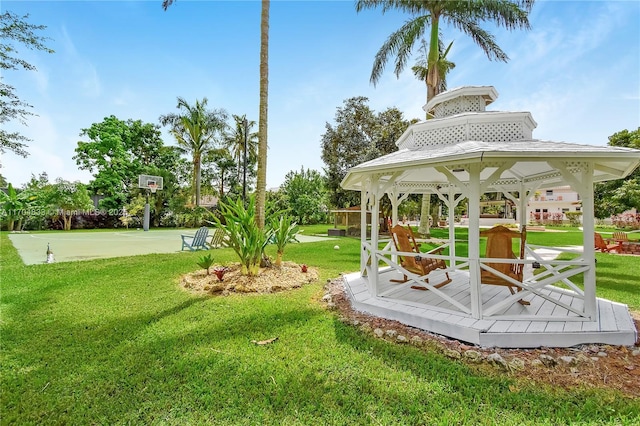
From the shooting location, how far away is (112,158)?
2806 centimetres

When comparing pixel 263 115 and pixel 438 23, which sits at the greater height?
pixel 438 23

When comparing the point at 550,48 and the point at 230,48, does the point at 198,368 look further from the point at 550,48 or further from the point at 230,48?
the point at 550,48

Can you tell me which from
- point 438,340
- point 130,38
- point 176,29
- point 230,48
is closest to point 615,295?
point 438,340

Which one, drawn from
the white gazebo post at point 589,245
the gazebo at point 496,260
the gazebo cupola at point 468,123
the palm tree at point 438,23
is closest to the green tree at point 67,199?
the palm tree at point 438,23

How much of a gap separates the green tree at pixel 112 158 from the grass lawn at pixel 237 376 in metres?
26.2

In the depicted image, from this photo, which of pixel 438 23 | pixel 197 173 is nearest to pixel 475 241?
pixel 438 23

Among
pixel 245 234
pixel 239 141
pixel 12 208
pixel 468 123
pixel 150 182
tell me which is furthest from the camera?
pixel 239 141

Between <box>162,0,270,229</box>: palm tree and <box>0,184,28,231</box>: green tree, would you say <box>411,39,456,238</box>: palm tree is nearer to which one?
<box>162,0,270,229</box>: palm tree

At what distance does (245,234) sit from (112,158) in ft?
93.3

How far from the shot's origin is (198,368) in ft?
10.6

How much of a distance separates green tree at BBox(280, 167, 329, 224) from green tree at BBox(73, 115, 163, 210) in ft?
46.4

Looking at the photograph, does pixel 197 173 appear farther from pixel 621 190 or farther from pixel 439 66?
pixel 621 190

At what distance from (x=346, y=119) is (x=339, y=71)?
563 inches

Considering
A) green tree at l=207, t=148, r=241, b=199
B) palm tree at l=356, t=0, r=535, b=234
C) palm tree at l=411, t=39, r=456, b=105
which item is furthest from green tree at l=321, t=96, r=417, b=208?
green tree at l=207, t=148, r=241, b=199
